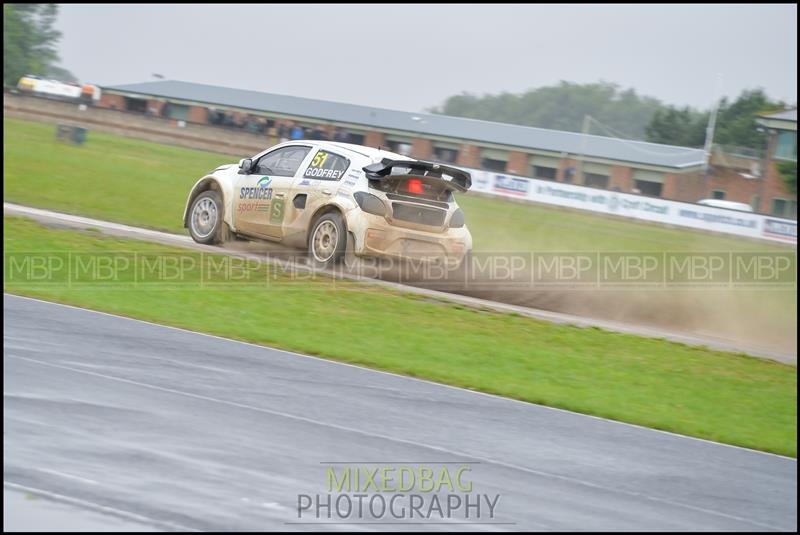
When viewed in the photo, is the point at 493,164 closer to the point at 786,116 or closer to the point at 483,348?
the point at 786,116

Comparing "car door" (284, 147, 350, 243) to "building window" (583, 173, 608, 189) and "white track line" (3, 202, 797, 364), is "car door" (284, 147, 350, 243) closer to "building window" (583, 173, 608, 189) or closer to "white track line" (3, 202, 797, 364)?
"white track line" (3, 202, 797, 364)

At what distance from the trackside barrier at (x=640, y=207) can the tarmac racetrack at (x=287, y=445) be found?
29.6m

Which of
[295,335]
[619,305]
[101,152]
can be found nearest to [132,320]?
[295,335]

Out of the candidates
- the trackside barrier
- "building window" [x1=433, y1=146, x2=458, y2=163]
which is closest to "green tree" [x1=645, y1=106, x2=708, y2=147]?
"building window" [x1=433, y1=146, x2=458, y2=163]

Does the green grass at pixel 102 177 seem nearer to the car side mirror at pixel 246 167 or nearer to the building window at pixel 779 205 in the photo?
the car side mirror at pixel 246 167

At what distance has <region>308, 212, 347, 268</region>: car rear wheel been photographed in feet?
43.4

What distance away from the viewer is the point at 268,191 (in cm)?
1403

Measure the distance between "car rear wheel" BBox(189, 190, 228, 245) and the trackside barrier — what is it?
84.9 feet

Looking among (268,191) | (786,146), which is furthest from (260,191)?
(786,146)

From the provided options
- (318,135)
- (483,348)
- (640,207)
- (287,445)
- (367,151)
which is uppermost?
(318,135)

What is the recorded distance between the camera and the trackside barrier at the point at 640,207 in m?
37.0

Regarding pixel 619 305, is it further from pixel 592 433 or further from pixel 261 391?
pixel 261 391

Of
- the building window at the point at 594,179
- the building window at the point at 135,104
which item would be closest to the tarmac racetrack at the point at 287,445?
the building window at the point at 594,179

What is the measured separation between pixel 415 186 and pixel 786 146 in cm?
4322
